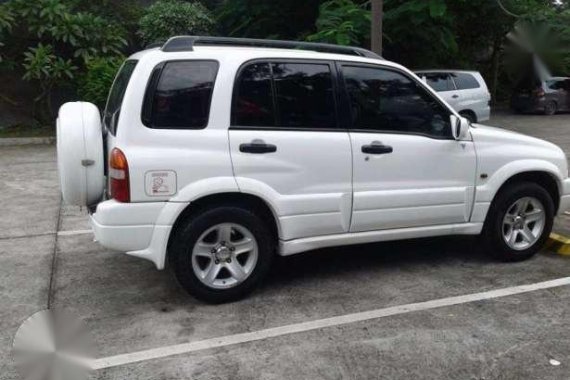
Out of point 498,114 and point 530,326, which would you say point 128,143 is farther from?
point 498,114

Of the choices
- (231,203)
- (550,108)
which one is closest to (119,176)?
(231,203)

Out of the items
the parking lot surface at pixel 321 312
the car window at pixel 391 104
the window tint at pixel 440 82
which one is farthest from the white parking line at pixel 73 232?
the window tint at pixel 440 82

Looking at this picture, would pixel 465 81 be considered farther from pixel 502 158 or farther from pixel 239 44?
pixel 239 44

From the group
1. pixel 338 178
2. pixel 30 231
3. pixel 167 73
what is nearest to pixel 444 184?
pixel 338 178

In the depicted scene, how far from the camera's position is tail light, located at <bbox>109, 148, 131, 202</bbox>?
381cm

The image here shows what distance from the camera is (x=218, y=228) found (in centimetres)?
411

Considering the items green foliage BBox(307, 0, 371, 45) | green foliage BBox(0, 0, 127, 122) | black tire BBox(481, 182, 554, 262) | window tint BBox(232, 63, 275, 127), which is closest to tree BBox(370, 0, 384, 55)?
black tire BBox(481, 182, 554, 262)

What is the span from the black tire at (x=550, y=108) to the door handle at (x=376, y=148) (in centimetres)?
1711

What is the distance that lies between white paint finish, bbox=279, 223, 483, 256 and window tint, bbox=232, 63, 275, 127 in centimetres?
91

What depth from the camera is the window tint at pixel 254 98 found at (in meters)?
4.12

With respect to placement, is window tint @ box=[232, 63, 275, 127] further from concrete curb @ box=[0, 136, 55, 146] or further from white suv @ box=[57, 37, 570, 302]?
concrete curb @ box=[0, 136, 55, 146]

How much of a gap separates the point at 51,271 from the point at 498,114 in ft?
59.1

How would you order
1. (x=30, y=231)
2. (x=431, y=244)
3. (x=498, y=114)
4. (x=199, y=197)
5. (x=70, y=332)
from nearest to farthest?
(x=70, y=332)
(x=199, y=197)
(x=431, y=244)
(x=30, y=231)
(x=498, y=114)

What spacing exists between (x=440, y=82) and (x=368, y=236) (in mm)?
10143
